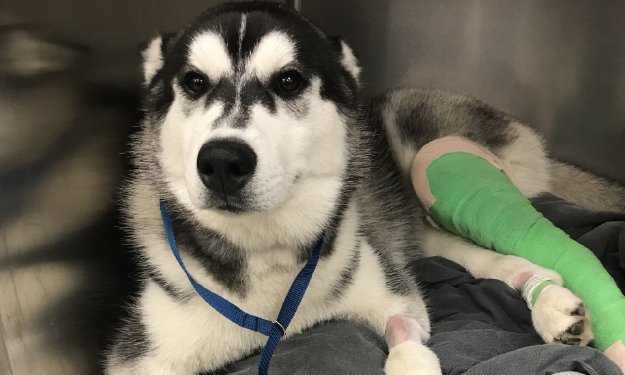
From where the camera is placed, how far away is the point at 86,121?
171 cm

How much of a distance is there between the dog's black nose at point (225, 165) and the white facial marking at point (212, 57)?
30 cm

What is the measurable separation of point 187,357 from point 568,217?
1571 mm

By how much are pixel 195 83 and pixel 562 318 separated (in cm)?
123

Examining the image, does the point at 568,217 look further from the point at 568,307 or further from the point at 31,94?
the point at 31,94

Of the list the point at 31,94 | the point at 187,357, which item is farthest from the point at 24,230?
the point at 187,357

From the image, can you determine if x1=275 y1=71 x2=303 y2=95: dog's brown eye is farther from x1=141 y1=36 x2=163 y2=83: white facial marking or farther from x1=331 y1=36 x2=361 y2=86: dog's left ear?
x1=141 y1=36 x2=163 y2=83: white facial marking

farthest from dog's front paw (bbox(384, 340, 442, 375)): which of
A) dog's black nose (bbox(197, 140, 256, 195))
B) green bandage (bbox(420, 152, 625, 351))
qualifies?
dog's black nose (bbox(197, 140, 256, 195))

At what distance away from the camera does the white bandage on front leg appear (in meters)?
1.41

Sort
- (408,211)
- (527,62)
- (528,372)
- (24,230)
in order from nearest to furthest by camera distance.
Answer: (528,372), (24,230), (408,211), (527,62)

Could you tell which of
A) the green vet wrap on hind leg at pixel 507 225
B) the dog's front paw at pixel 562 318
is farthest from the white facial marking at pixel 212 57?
the dog's front paw at pixel 562 318

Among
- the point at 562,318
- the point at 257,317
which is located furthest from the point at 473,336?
the point at 257,317

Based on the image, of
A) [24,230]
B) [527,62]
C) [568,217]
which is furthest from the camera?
[527,62]

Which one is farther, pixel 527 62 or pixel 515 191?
pixel 527 62

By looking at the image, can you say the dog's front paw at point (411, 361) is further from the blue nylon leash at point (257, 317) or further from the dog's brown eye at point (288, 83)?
the dog's brown eye at point (288, 83)
